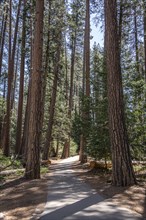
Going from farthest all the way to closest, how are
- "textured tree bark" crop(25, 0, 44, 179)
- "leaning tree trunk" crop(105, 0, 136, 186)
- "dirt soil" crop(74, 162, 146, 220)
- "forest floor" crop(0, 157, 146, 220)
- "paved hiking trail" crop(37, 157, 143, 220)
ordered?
"textured tree bark" crop(25, 0, 44, 179) → "leaning tree trunk" crop(105, 0, 136, 186) → "dirt soil" crop(74, 162, 146, 220) → "forest floor" crop(0, 157, 146, 220) → "paved hiking trail" crop(37, 157, 143, 220)

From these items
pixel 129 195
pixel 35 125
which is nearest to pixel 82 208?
pixel 129 195

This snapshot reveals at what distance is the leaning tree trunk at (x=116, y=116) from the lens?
9.27m

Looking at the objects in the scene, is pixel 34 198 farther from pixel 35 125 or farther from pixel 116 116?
pixel 35 125

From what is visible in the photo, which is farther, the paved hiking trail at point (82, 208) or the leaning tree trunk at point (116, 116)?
the leaning tree trunk at point (116, 116)

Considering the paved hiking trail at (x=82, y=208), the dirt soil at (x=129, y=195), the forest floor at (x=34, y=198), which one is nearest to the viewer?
the paved hiking trail at (x=82, y=208)

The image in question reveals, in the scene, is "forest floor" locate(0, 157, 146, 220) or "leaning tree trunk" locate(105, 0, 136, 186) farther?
"leaning tree trunk" locate(105, 0, 136, 186)

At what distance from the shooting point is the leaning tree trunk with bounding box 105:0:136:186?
927 centimetres

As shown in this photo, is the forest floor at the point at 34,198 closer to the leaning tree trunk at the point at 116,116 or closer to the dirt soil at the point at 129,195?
the dirt soil at the point at 129,195

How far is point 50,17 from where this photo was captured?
21438mm

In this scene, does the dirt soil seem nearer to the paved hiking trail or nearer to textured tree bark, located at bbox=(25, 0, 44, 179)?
the paved hiking trail

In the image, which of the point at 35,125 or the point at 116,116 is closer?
the point at 116,116

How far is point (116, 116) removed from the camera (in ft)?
31.1

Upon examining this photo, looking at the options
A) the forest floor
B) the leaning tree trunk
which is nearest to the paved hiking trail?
the forest floor

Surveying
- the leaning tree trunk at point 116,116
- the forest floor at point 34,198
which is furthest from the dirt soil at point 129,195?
the leaning tree trunk at point 116,116
